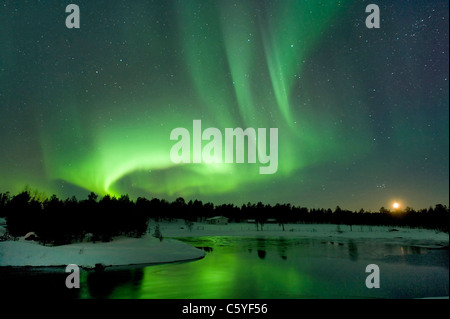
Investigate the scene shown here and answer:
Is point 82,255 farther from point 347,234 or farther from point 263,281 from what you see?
point 347,234

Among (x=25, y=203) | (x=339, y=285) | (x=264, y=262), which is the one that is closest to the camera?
(x=339, y=285)

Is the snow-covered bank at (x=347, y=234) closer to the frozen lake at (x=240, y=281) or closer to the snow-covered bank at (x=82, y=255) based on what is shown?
the frozen lake at (x=240, y=281)

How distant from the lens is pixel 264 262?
30.8 m

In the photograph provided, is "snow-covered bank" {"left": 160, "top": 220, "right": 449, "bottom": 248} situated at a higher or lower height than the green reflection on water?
lower

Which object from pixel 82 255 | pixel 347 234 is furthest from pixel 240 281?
pixel 347 234

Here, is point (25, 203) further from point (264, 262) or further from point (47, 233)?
point (264, 262)

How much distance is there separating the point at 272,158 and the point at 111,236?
28.5 m

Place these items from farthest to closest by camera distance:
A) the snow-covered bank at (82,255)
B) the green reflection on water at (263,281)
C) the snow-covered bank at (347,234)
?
the snow-covered bank at (347,234)
the snow-covered bank at (82,255)
the green reflection on water at (263,281)

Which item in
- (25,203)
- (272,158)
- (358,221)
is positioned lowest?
(358,221)

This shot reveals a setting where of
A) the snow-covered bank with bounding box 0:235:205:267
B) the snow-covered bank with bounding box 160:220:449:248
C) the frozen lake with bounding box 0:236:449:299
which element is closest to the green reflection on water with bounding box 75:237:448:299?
the frozen lake with bounding box 0:236:449:299

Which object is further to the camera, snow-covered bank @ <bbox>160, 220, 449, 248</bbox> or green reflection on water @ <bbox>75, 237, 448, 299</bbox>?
snow-covered bank @ <bbox>160, 220, 449, 248</bbox>

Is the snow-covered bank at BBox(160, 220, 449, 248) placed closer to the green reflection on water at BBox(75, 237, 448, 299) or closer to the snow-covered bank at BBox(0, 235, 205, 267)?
the green reflection on water at BBox(75, 237, 448, 299)

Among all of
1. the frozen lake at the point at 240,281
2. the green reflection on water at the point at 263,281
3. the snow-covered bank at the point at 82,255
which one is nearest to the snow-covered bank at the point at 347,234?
the green reflection on water at the point at 263,281
